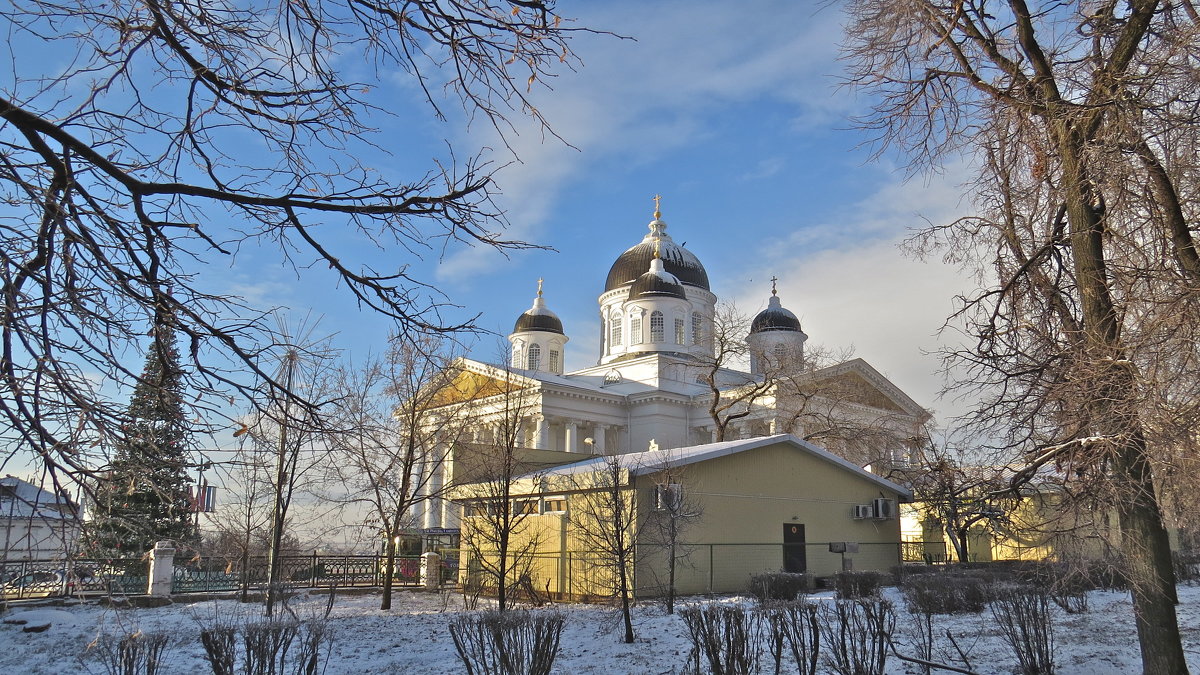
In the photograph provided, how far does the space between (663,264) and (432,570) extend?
37921 millimetres

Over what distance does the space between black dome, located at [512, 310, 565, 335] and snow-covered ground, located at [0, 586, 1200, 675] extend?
4193 centimetres

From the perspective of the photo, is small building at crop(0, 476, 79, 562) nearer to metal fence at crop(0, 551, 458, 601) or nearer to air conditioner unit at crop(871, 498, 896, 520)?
metal fence at crop(0, 551, 458, 601)

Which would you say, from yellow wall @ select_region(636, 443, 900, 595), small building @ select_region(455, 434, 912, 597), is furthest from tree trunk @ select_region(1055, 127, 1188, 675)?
yellow wall @ select_region(636, 443, 900, 595)

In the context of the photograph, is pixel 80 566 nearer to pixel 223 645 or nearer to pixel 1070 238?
pixel 223 645

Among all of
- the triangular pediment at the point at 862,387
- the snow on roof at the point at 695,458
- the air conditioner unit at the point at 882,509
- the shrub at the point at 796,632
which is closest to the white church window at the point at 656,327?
the triangular pediment at the point at 862,387

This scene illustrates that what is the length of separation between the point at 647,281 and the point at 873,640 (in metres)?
49.1

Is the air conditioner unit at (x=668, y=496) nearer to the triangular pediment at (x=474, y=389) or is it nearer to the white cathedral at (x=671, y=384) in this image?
the triangular pediment at (x=474, y=389)

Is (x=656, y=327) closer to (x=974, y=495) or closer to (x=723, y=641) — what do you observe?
(x=974, y=495)

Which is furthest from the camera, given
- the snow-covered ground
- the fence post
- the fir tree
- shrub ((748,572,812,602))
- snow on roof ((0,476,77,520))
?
the fence post

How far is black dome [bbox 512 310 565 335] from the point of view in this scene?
60.8m

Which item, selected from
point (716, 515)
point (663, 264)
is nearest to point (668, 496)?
point (716, 515)

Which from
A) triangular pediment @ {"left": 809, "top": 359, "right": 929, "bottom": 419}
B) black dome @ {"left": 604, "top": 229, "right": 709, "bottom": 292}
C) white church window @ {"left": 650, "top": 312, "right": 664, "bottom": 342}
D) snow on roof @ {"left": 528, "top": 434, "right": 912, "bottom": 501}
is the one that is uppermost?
black dome @ {"left": 604, "top": 229, "right": 709, "bottom": 292}

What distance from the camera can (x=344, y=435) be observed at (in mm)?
4941

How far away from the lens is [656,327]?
188 ft
